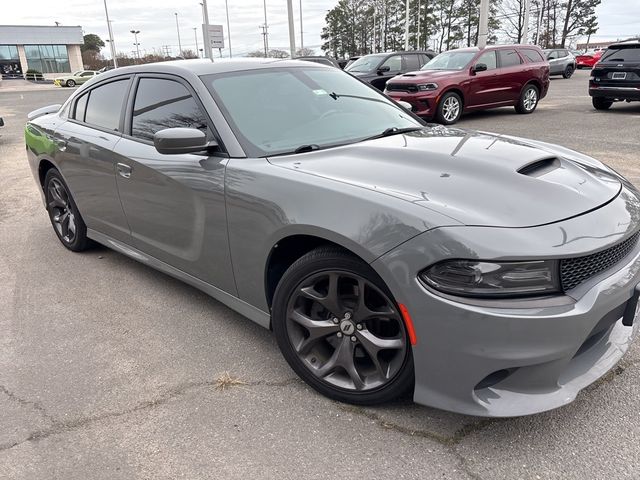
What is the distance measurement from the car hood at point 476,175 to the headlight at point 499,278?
0.55 feet

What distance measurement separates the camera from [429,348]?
6.71 ft

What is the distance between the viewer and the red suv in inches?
441

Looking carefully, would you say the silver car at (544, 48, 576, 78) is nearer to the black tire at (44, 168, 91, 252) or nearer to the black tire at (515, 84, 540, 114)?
the black tire at (515, 84, 540, 114)

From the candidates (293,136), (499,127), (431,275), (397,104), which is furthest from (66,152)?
(499,127)

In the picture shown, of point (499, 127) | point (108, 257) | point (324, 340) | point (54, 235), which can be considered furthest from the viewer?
point (499, 127)

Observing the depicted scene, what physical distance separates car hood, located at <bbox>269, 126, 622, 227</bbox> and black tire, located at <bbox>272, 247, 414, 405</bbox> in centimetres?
40

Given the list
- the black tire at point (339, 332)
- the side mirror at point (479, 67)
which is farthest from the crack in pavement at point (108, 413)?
the side mirror at point (479, 67)

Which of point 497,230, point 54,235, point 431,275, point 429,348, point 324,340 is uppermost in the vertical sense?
point 497,230

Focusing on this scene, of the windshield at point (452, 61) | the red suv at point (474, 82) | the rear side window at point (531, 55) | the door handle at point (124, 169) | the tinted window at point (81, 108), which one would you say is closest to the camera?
the door handle at point (124, 169)

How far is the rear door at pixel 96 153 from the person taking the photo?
3762mm

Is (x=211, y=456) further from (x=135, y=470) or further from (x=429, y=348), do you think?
(x=429, y=348)

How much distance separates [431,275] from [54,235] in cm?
464

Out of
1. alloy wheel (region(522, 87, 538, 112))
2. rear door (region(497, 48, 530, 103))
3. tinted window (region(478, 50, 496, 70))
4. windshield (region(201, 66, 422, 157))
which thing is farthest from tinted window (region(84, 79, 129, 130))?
alloy wheel (region(522, 87, 538, 112))

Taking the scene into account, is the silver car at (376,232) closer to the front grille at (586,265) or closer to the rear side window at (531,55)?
the front grille at (586,265)
